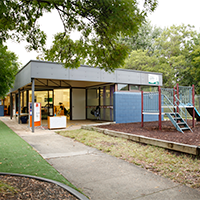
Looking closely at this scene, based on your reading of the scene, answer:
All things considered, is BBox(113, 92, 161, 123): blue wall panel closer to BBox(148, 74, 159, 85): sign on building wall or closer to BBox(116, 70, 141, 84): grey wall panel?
BBox(116, 70, 141, 84): grey wall panel

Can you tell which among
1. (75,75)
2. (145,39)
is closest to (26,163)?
(75,75)

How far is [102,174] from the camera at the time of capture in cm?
416

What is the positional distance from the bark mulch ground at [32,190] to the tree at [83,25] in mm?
3355

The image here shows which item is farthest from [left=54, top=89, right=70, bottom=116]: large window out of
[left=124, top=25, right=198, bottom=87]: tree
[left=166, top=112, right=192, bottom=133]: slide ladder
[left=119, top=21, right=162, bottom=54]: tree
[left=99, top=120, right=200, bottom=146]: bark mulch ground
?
[left=119, top=21, right=162, bottom=54]: tree

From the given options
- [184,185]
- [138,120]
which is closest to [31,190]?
[184,185]

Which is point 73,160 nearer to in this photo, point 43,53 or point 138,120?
point 43,53

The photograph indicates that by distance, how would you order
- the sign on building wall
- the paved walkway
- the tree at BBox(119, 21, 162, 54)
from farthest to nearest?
1. the tree at BBox(119, 21, 162, 54)
2. the sign on building wall
3. the paved walkway

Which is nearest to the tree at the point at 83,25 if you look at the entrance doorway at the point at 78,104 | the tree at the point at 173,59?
the entrance doorway at the point at 78,104

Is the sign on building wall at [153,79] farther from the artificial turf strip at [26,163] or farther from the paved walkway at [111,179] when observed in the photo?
the artificial turf strip at [26,163]

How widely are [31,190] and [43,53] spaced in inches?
203

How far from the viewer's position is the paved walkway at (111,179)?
325cm

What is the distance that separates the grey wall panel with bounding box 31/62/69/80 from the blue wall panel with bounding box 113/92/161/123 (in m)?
3.92

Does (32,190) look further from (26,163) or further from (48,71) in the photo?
(48,71)

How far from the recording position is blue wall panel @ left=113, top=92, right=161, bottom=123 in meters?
13.3
